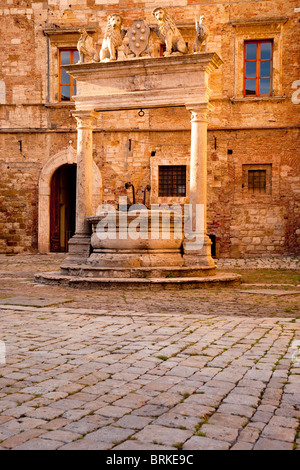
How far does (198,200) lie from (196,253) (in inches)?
37.7

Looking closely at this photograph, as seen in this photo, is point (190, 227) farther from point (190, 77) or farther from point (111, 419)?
point (111, 419)

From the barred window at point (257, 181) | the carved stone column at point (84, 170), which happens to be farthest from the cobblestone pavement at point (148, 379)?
the barred window at point (257, 181)

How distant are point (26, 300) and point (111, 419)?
4.40 m

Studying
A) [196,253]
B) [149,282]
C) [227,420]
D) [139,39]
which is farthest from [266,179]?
[227,420]

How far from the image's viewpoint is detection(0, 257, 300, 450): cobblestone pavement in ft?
8.37

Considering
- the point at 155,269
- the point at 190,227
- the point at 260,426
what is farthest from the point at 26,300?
the point at 260,426

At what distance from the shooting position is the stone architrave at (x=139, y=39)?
10156 mm

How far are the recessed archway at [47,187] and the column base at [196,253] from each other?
834 cm

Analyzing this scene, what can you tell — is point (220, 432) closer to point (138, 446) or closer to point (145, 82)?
point (138, 446)

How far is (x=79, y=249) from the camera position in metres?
10.4

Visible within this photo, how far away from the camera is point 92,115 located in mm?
10625
